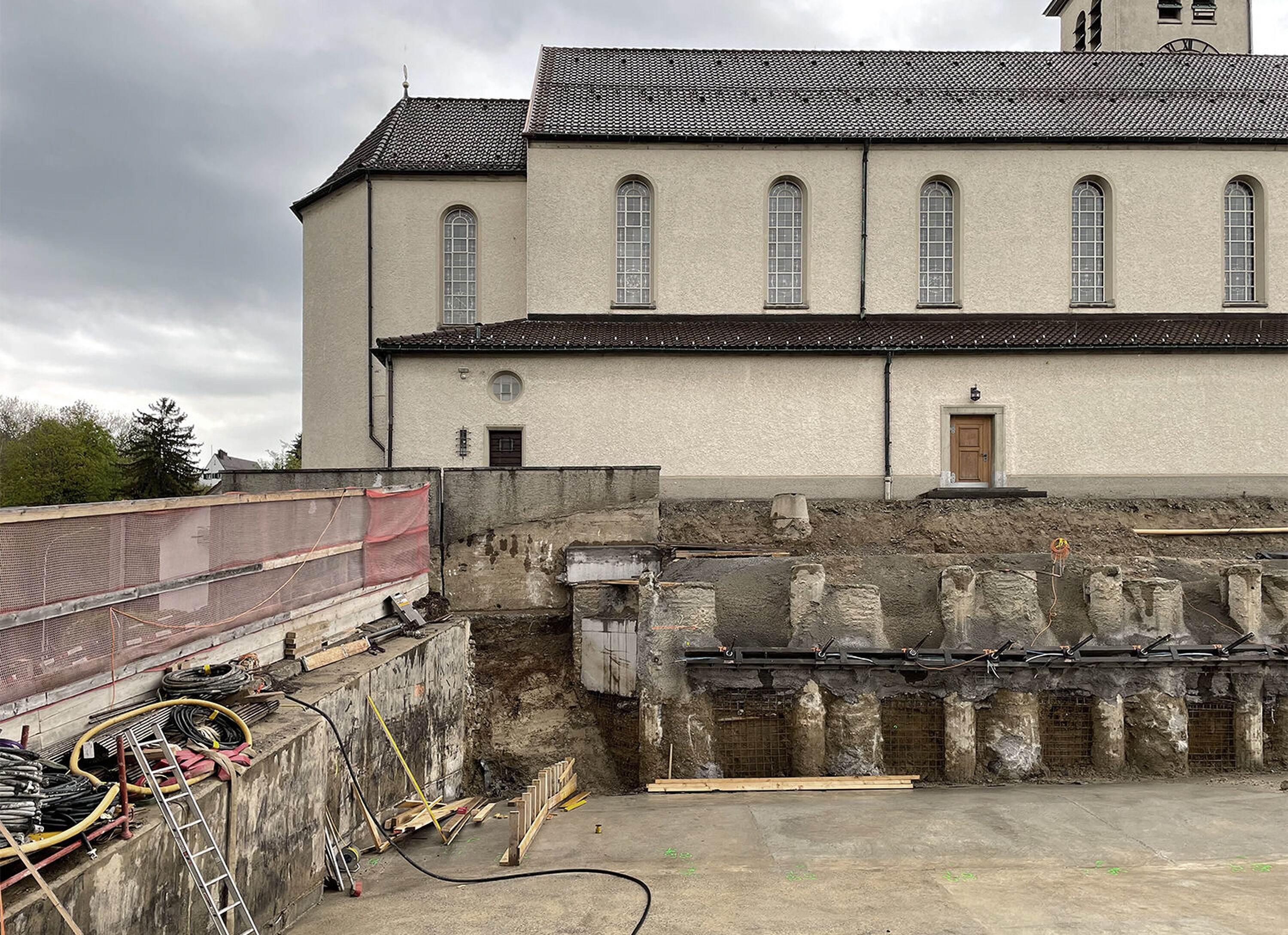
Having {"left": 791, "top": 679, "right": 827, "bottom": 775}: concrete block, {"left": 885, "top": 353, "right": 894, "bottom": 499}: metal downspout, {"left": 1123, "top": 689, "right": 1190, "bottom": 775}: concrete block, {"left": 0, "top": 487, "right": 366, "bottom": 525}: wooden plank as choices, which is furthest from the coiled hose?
{"left": 885, "top": 353, "right": 894, "bottom": 499}: metal downspout

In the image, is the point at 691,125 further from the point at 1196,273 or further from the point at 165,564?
the point at 165,564

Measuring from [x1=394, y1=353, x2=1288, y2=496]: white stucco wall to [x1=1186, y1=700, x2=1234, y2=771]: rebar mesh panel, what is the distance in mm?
7984

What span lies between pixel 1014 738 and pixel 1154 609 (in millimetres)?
3044

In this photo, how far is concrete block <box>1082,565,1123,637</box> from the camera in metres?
12.6

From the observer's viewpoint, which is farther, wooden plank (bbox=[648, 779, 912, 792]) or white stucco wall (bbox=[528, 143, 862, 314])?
white stucco wall (bbox=[528, 143, 862, 314])

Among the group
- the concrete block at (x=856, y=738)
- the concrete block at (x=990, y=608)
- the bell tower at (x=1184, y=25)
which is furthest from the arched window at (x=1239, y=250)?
the concrete block at (x=856, y=738)

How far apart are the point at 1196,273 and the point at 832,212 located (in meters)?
9.59

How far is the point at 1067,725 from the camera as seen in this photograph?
1212 centimetres

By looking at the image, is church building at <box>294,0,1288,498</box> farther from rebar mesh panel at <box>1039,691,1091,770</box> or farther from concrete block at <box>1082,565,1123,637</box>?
rebar mesh panel at <box>1039,691,1091,770</box>

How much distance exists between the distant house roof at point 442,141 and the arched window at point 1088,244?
1477cm

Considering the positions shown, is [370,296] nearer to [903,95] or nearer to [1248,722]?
[903,95]

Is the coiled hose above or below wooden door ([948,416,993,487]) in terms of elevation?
below

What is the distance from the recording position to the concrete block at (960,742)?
1185cm

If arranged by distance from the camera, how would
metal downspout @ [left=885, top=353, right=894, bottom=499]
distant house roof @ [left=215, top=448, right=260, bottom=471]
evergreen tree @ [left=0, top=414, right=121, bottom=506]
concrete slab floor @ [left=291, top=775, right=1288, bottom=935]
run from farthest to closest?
1. distant house roof @ [left=215, top=448, right=260, bottom=471]
2. evergreen tree @ [left=0, top=414, right=121, bottom=506]
3. metal downspout @ [left=885, top=353, right=894, bottom=499]
4. concrete slab floor @ [left=291, top=775, right=1288, bottom=935]
